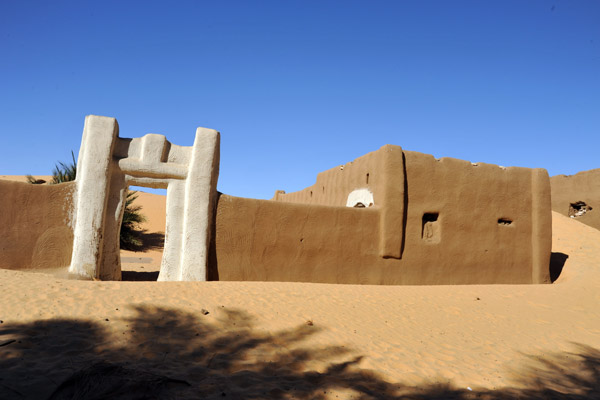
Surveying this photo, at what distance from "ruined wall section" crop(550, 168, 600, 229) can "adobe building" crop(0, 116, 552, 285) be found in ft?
23.4

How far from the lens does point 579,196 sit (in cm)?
1728

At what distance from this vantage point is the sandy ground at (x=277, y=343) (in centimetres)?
390

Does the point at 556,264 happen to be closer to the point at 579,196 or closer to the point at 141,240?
the point at 579,196

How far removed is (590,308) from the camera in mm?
8922

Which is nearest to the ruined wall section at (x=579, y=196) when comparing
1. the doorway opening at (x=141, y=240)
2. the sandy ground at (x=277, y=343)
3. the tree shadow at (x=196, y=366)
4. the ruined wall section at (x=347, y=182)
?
the sandy ground at (x=277, y=343)

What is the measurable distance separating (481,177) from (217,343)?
8384 mm

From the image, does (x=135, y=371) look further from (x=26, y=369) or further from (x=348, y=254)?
(x=348, y=254)

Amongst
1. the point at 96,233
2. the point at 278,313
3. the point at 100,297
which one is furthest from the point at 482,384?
the point at 96,233

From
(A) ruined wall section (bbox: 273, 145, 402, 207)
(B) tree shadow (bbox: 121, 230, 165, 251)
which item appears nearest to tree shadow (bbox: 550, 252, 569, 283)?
(A) ruined wall section (bbox: 273, 145, 402, 207)

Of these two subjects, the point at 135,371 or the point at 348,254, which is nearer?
the point at 135,371

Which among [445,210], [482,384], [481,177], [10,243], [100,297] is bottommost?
[482,384]

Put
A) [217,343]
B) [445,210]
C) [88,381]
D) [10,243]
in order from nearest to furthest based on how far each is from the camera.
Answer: [88,381]
[217,343]
[10,243]
[445,210]

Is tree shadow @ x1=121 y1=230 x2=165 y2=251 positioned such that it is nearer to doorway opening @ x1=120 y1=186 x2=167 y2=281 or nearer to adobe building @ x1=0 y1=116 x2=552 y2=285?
doorway opening @ x1=120 y1=186 x2=167 y2=281

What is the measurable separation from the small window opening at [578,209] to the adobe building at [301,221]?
748 cm
